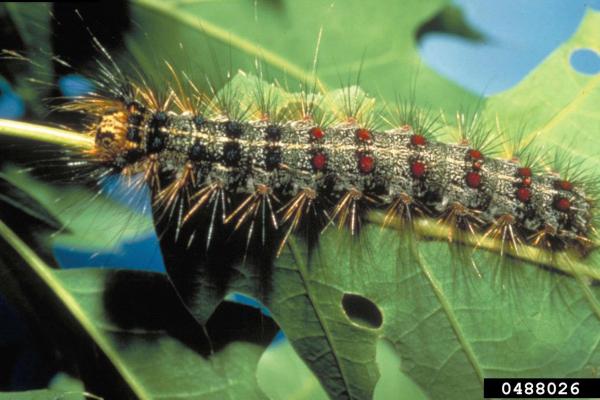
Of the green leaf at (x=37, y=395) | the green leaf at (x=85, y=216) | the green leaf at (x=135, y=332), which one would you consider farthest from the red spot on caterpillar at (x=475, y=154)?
the green leaf at (x=37, y=395)

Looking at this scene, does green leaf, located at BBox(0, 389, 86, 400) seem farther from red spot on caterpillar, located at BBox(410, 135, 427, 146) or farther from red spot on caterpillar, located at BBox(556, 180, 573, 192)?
red spot on caterpillar, located at BBox(556, 180, 573, 192)

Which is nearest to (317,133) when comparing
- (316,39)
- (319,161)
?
(319,161)

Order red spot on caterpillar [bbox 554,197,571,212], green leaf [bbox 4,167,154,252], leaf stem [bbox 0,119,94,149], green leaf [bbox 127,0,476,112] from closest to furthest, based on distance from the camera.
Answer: leaf stem [bbox 0,119,94,149]
red spot on caterpillar [bbox 554,197,571,212]
green leaf [bbox 127,0,476,112]
green leaf [bbox 4,167,154,252]

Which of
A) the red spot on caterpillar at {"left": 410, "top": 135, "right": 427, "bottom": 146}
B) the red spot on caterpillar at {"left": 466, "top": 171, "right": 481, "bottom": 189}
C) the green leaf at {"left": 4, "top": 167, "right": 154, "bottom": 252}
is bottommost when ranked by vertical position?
the green leaf at {"left": 4, "top": 167, "right": 154, "bottom": 252}

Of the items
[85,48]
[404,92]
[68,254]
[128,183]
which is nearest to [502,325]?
[404,92]

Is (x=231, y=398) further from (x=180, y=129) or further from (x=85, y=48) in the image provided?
(x=85, y=48)

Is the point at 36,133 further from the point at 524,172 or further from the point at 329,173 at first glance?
the point at 524,172

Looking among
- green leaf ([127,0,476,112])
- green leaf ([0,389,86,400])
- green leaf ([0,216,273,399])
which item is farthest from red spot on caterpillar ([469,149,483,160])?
green leaf ([0,389,86,400])

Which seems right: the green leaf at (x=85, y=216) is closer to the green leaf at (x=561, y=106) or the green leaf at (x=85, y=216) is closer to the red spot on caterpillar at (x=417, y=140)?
the red spot on caterpillar at (x=417, y=140)
